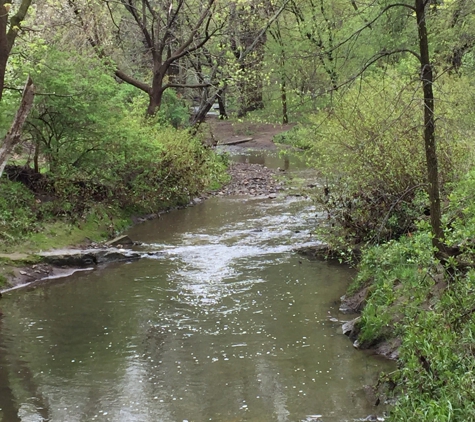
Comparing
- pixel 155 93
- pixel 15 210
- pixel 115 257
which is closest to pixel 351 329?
pixel 115 257

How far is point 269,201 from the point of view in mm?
18266

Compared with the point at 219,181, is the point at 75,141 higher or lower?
higher

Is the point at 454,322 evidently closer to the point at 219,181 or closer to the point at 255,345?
the point at 255,345

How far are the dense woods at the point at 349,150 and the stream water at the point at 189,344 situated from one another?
2.59 feet

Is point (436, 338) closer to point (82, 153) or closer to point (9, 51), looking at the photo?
point (9, 51)

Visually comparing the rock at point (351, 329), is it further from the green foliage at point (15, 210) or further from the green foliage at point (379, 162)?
Result: the green foliage at point (15, 210)

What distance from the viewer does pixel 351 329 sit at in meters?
7.86

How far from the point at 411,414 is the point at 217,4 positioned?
17463 millimetres

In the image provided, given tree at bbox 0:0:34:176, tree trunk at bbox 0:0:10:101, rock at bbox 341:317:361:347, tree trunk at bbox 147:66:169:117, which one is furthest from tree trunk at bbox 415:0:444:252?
tree trunk at bbox 147:66:169:117

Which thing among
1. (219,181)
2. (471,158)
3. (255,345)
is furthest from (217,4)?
(255,345)

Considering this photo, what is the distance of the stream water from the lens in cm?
598

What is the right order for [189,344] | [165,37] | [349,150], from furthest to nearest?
1. [165,37]
2. [349,150]
3. [189,344]

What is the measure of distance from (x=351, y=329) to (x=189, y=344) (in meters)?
2.21

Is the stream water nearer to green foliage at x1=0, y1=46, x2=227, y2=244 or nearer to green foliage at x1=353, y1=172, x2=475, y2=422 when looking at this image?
green foliage at x1=353, y1=172, x2=475, y2=422
